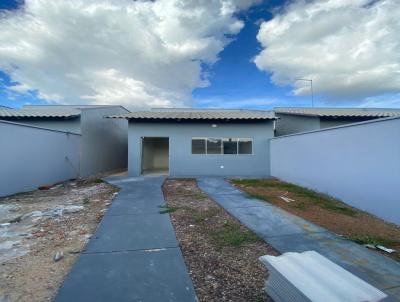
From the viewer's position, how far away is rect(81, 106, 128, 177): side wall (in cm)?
1193

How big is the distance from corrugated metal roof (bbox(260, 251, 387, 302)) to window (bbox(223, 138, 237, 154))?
376 inches

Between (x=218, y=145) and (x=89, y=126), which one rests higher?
(x=89, y=126)

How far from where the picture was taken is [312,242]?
356 centimetres

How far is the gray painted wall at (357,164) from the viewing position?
Result: 4.64 meters

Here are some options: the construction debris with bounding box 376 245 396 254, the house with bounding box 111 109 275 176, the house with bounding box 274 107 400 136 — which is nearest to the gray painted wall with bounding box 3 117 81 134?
Answer: the house with bounding box 111 109 275 176

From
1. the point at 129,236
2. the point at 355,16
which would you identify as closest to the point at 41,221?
the point at 129,236

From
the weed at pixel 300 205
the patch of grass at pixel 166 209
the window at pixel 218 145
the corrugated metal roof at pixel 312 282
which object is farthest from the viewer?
the window at pixel 218 145

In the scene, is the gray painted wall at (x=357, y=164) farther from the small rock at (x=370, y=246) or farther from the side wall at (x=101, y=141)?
the side wall at (x=101, y=141)

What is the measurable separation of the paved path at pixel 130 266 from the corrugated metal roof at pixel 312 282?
0.87 m

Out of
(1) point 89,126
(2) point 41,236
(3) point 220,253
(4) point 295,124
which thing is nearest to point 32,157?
(1) point 89,126

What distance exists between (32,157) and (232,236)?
814cm

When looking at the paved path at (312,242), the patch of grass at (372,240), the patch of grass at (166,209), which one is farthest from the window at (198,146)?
the patch of grass at (372,240)

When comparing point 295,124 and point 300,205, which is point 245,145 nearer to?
point 295,124

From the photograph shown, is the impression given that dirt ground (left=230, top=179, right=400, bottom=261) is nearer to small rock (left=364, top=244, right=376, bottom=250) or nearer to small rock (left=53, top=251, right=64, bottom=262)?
small rock (left=364, top=244, right=376, bottom=250)
